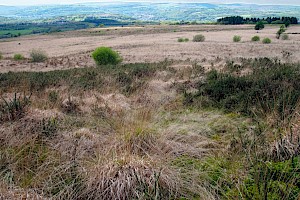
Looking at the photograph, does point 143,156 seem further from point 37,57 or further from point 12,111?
point 37,57

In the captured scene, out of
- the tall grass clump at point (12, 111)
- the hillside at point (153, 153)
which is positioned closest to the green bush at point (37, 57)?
the hillside at point (153, 153)

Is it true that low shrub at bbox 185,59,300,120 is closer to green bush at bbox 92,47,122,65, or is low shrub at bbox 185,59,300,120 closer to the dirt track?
the dirt track

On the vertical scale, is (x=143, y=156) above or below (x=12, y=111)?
below

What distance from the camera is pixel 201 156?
412 centimetres

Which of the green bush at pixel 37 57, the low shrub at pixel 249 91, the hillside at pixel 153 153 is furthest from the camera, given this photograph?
the green bush at pixel 37 57

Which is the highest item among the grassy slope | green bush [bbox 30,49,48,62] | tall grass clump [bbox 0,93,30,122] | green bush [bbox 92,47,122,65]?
tall grass clump [bbox 0,93,30,122]

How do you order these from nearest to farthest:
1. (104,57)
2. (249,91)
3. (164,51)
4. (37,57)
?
(249,91) → (104,57) → (37,57) → (164,51)

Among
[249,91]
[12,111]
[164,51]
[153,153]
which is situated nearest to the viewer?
[153,153]

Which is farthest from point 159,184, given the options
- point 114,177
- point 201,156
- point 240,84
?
point 240,84

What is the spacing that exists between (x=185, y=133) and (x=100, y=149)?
4.93 ft

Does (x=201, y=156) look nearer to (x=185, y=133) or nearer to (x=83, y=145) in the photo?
(x=185, y=133)

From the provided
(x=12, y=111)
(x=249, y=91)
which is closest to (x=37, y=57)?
(x=12, y=111)

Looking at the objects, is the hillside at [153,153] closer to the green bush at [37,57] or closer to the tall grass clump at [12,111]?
the tall grass clump at [12,111]

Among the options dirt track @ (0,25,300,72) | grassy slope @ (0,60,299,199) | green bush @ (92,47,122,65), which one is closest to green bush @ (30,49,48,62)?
dirt track @ (0,25,300,72)
